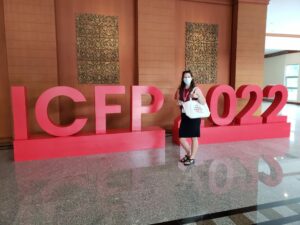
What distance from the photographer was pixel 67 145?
3.79 m

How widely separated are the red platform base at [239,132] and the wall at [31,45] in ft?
9.11

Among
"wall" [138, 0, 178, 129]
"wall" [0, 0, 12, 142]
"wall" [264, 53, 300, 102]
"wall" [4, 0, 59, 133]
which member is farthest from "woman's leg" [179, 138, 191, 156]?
"wall" [264, 53, 300, 102]

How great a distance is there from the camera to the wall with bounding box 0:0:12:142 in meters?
4.39

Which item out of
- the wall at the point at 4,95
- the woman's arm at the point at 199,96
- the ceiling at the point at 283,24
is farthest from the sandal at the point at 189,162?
the ceiling at the point at 283,24

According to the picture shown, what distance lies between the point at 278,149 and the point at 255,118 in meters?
0.88

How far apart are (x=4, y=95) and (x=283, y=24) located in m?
8.86

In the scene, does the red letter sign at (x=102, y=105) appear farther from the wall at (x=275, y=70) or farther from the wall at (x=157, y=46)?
the wall at (x=275, y=70)

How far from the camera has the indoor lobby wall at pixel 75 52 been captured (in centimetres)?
468

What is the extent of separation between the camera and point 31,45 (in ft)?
14.5

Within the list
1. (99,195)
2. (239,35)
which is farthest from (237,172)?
(239,35)

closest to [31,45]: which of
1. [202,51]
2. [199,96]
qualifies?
[199,96]

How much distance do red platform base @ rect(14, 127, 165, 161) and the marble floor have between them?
16cm

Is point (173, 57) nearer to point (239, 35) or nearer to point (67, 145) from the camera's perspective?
point (239, 35)

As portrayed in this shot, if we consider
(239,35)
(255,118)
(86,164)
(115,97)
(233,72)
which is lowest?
(86,164)
